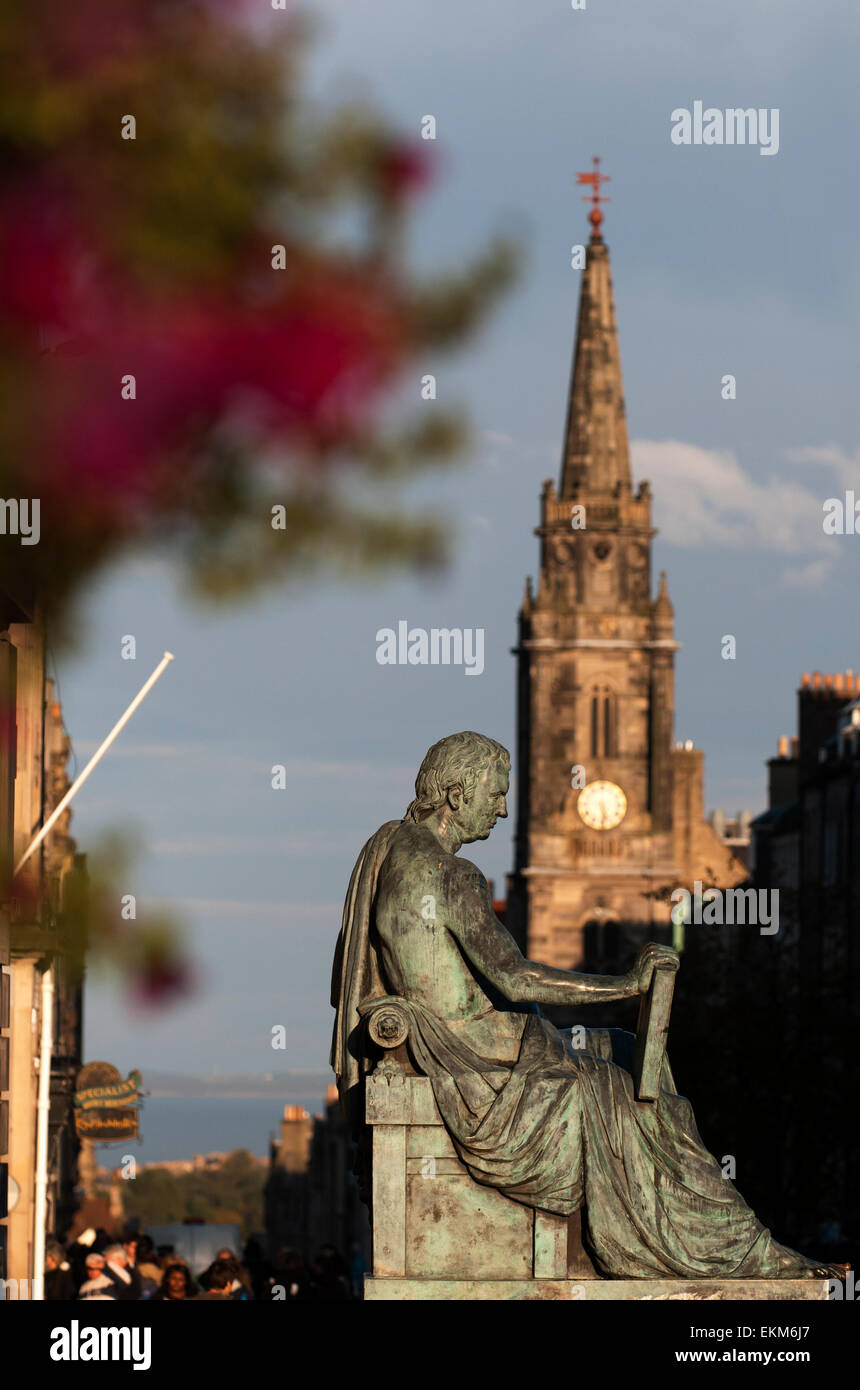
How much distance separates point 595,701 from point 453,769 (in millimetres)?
111570

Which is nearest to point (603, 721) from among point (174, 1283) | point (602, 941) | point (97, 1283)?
point (602, 941)

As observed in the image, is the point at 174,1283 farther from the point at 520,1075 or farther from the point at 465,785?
the point at 465,785

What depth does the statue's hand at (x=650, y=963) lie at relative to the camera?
9828 millimetres

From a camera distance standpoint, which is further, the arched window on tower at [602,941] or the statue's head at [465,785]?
the arched window on tower at [602,941]

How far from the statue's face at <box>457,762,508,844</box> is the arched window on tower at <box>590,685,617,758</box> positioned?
366 feet

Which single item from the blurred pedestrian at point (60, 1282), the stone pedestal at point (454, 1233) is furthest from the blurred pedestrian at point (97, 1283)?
the blurred pedestrian at point (60, 1282)

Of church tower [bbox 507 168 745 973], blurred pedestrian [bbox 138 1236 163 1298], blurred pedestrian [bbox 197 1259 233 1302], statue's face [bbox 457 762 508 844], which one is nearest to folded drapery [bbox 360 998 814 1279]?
statue's face [bbox 457 762 508 844]

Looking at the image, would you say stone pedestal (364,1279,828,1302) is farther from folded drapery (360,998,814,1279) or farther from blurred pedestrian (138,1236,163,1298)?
blurred pedestrian (138,1236,163,1298)

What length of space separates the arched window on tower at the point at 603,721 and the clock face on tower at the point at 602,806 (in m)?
2.19

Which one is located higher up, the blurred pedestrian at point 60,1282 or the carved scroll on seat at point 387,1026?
the carved scroll on seat at point 387,1026

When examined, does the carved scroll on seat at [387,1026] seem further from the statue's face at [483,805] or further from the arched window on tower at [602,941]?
the arched window on tower at [602,941]

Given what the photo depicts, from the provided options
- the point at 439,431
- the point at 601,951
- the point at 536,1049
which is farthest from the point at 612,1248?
the point at 601,951

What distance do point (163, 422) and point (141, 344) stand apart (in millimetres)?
80

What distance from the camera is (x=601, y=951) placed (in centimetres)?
11694
